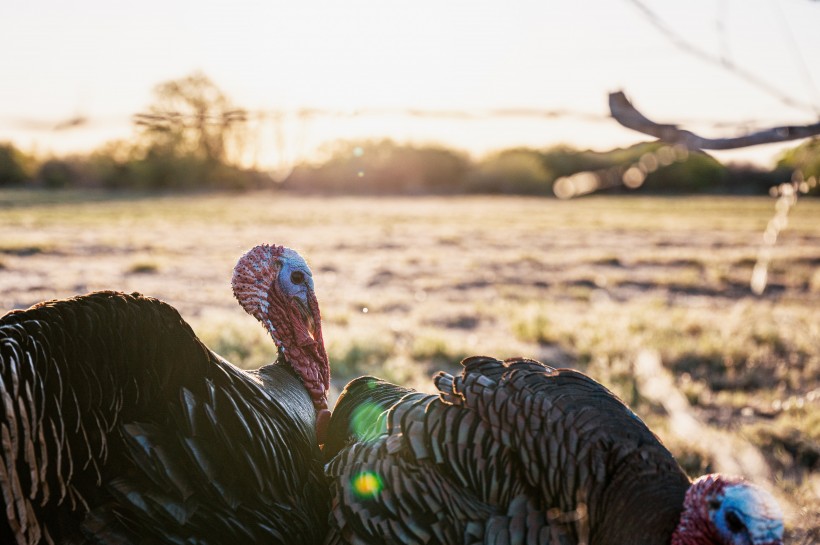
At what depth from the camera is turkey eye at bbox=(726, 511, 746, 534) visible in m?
1.72

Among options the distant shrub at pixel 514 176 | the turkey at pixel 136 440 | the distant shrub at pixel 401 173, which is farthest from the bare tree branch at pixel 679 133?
the distant shrub at pixel 514 176

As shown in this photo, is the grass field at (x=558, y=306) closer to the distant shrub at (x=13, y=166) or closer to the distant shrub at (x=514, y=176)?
the distant shrub at (x=13, y=166)

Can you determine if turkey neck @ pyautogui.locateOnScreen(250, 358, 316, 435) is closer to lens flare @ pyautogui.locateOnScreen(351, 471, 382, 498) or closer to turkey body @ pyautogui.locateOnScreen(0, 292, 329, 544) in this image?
turkey body @ pyautogui.locateOnScreen(0, 292, 329, 544)

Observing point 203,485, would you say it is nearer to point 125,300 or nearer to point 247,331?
point 125,300

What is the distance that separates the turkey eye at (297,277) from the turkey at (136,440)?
599 mm

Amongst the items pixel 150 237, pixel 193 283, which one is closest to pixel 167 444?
pixel 193 283

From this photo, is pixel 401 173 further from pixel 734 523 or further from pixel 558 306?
pixel 734 523

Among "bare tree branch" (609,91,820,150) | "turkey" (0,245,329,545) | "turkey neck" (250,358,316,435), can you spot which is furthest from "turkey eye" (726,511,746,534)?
"turkey neck" (250,358,316,435)

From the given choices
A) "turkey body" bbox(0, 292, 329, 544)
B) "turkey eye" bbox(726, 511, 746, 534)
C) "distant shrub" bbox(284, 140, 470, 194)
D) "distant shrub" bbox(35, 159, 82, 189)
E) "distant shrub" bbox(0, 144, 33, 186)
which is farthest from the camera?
"distant shrub" bbox(284, 140, 470, 194)

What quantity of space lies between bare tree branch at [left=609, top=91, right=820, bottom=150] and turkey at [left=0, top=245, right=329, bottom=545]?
149 cm

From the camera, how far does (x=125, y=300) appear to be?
7.08ft

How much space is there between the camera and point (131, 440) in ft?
6.79

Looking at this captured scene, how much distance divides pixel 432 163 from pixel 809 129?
62136mm

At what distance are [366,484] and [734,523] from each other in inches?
40.5
